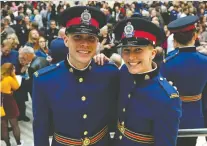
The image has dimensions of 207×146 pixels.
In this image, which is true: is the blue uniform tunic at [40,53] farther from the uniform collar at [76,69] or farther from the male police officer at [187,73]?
the uniform collar at [76,69]

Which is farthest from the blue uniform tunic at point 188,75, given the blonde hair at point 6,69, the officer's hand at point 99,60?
the blonde hair at point 6,69

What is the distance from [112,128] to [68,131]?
28 cm

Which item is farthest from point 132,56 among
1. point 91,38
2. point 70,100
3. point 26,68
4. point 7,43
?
point 7,43

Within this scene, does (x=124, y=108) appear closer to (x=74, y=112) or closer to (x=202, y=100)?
(x=74, y=112)

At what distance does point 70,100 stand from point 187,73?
4.47 ft

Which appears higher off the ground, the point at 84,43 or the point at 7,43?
the point at 84,43

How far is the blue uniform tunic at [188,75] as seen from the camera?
338 cm

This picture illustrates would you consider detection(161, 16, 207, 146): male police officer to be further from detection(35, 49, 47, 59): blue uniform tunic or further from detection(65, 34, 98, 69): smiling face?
detection(35, 49, 47, 59): blue uniform tunic

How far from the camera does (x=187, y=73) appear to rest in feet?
11.1

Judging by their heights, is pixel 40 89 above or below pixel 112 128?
above

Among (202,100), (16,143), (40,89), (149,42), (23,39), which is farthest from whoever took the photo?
(23,39)

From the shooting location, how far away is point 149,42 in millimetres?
2160

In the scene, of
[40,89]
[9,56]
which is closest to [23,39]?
[9,56]

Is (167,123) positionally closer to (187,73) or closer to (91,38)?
(91,38)
